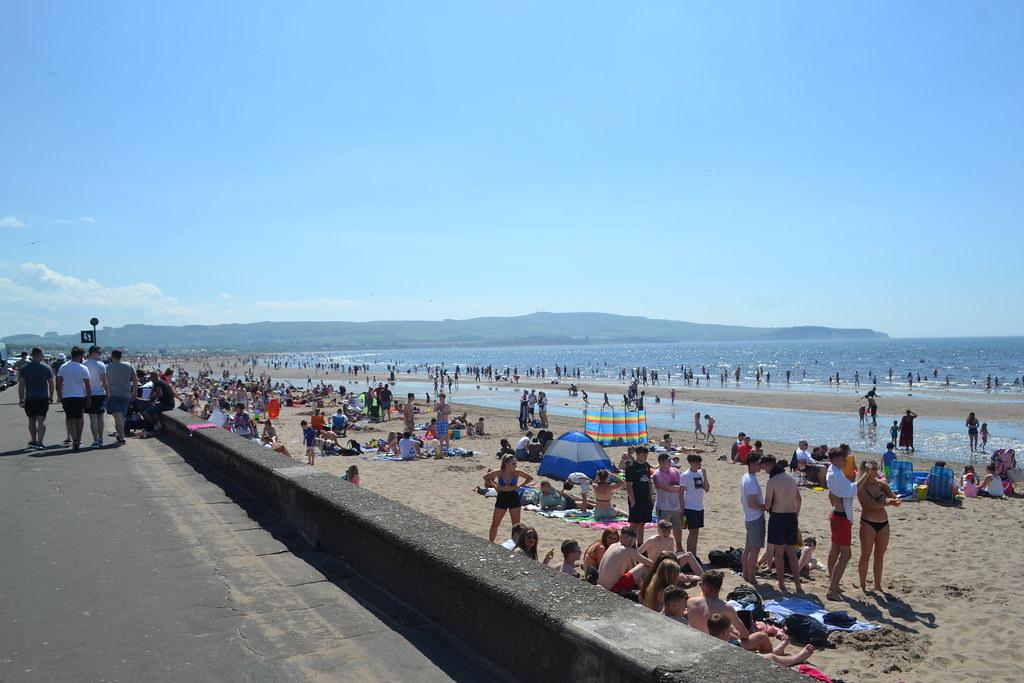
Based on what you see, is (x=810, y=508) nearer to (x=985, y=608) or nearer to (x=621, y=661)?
(x=985, y=608)

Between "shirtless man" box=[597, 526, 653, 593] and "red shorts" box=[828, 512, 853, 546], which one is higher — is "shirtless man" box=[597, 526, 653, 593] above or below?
below

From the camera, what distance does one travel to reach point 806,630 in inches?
251

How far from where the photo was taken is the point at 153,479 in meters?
6.67

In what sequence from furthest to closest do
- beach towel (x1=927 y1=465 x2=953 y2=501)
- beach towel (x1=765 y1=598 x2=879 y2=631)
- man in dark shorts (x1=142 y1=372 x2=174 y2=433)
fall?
beach towel (x1=927 y1=465 x2=953 y2=501) → man in dark shorts (x1=142 y1=372 x2=174 y2=433) → beach towel (x1=765 y1=598 x2=879 y2=631)

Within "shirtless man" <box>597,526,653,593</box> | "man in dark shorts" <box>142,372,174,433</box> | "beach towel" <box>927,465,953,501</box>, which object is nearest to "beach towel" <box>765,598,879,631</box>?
"shirtless man" <box>597,526,653,593</box>

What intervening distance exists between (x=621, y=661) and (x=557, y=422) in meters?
29.4

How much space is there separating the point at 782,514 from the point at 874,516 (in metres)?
0.93

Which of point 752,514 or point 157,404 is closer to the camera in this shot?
point 752,514

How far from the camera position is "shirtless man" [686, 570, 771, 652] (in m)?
5.21

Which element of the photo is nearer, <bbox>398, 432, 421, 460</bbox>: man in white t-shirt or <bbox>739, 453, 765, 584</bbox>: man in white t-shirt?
<bbox>739, 453, 765, 584</bbox>: man in white t-shirt

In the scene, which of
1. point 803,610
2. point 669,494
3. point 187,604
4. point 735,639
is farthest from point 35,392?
point 803,610

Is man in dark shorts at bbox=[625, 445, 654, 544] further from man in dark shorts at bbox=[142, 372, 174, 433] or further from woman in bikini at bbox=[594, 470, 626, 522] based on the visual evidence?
man in dark shorts at bbox=[142, 372, 174, 433]

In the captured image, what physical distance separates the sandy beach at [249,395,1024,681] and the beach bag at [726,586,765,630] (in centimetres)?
56

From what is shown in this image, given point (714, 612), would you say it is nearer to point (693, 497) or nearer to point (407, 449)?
point (693, 497)
